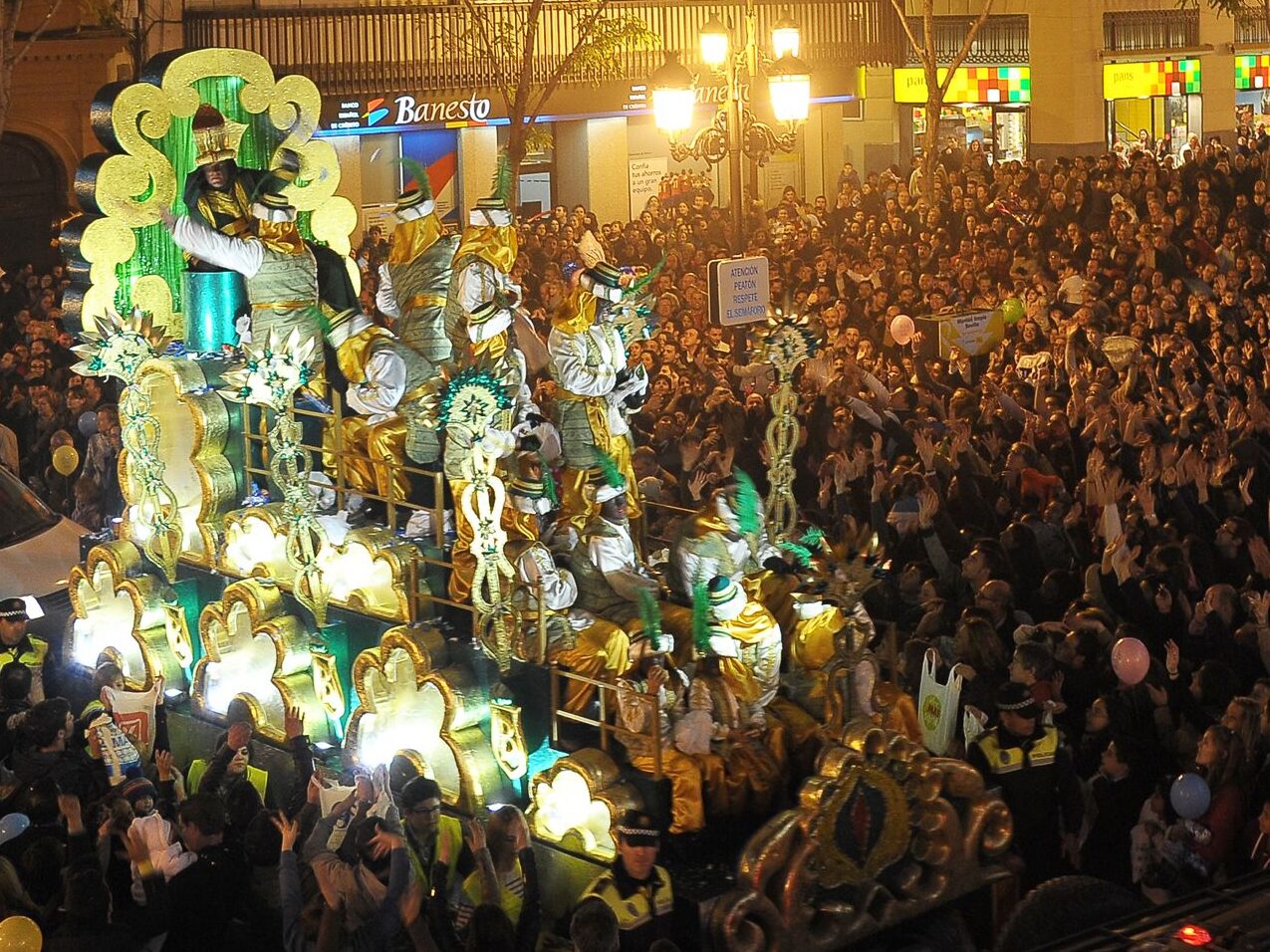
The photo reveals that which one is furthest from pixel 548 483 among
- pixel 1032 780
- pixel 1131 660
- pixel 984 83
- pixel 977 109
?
pixel 977 109

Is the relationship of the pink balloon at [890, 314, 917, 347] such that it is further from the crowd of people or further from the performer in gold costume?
the performer in gold costume

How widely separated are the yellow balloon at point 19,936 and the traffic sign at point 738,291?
31.5 ft

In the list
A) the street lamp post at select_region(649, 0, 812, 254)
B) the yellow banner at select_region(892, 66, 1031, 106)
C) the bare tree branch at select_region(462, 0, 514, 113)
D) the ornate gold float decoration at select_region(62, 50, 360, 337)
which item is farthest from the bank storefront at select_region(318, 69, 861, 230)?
the ornate gold float decoration at select_region(62, 50, 360, 337)

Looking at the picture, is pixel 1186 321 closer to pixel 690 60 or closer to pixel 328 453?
pixel 328 453

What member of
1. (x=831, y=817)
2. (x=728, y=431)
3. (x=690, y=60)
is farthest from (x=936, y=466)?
(x=690, y=60)

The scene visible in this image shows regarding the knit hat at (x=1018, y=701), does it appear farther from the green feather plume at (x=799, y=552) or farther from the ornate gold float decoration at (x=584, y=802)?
the ornate gold float decoration at (x=584, y=802)

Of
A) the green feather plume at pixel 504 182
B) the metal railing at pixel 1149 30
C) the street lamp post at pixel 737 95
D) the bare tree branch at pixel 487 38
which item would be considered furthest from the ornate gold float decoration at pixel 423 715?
the metal railing at pixel 1149 30

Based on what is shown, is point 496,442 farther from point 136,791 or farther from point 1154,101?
point 1154,101

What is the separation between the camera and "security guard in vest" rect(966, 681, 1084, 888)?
32.2 ft

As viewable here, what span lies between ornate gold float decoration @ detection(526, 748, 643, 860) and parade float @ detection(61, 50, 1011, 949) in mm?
14

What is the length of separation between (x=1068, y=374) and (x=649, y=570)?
775 centimetres

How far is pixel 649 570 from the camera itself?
35.3 feet

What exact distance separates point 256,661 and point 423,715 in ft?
5.29

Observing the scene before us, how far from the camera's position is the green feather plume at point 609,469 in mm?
10828
